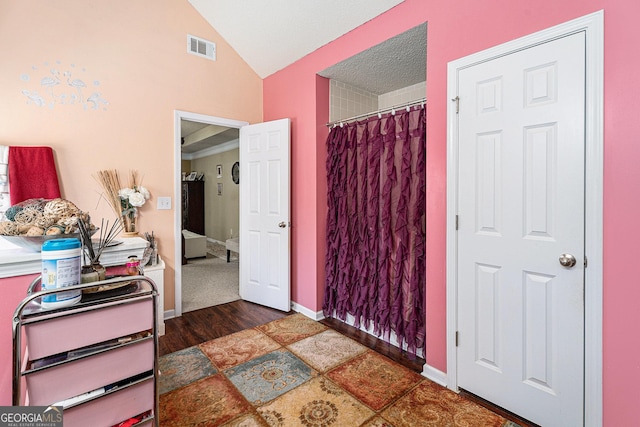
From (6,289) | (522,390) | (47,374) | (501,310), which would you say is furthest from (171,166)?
(522,390)

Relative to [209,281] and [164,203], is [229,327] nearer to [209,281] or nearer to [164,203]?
[164,203]

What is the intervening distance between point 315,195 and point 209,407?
195cm

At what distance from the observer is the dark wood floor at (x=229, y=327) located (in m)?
2.47

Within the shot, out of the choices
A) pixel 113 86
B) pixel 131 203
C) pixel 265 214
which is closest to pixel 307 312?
pixel 265 214

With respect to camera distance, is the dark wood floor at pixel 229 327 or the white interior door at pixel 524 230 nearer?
the white interior door at pixel 524 230

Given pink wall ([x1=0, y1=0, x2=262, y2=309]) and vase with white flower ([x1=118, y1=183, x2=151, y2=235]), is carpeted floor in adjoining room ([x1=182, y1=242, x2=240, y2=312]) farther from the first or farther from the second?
vase with white flower ([x1=118, y1=183, x2=151, y2=235])

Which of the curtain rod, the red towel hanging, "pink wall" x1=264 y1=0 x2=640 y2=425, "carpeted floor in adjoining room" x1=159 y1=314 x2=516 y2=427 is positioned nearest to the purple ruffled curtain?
the curtain rod

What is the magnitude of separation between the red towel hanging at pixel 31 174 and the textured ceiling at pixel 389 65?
8.10 feet

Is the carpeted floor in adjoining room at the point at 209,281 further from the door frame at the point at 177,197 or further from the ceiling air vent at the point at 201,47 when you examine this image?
the ceiling air vent at the point at 201,47

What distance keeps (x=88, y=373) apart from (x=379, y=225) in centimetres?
214

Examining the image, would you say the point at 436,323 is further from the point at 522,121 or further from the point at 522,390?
the point at 522,121

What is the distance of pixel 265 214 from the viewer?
11.1 ft

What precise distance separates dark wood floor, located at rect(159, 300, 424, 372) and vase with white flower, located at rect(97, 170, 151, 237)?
0.99 metres

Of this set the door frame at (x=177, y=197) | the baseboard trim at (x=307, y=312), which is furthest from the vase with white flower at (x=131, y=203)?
the baseboard trim at (x=307, y=312)
